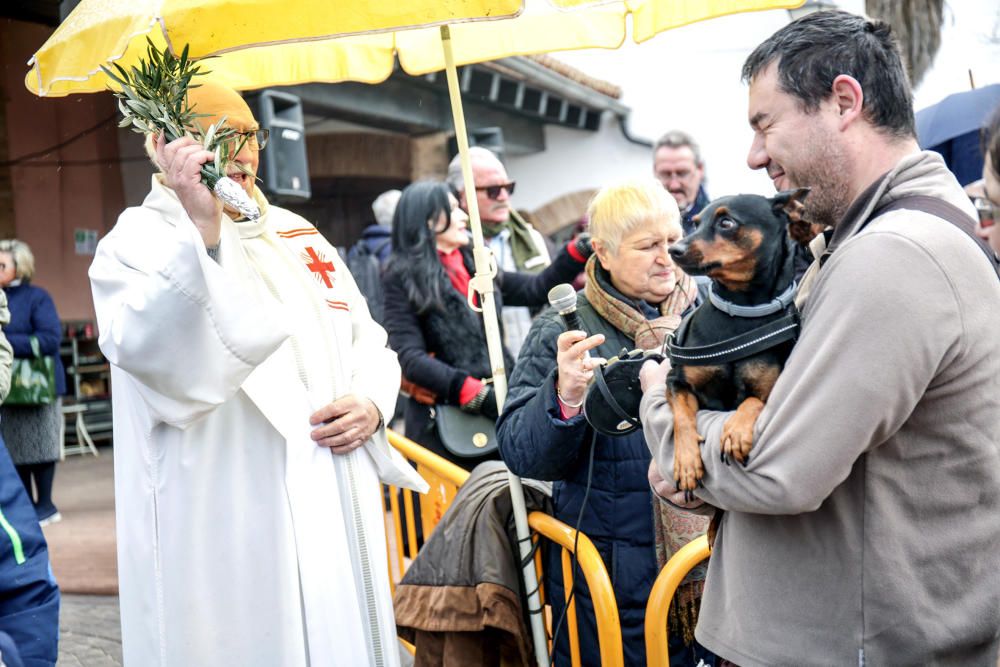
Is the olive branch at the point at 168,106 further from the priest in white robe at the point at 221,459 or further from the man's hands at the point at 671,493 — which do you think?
the man's hands at the point at 671,493

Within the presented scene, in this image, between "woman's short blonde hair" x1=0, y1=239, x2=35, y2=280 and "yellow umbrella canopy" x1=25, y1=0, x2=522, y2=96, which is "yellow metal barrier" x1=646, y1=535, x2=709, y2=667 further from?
"woman's short blonde hair" x1=0, y1=239, x2=35, y2=280

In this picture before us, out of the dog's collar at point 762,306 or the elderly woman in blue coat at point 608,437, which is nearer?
the dog's collar at point 762,306

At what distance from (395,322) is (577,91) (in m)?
11.7

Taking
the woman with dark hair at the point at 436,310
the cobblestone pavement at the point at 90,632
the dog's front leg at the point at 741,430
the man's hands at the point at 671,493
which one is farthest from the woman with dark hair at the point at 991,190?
the cobblestone pavement at the point at 90,632

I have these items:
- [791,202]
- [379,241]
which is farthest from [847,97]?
[379,241]

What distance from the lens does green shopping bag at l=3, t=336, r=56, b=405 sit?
7805 mm

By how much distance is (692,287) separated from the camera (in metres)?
3.26

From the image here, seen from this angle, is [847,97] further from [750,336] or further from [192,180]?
[192,180]

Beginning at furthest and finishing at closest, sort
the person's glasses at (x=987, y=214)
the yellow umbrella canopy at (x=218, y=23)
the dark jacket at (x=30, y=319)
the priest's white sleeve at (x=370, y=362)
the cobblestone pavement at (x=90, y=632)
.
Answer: the dark jacket at (x=30, y=319) < the cobblestone pavement at (x=90, y=632) < the priest's white sleeve at (x=370, y=362) < the yellow umbrella canopy at (x=218, y=23) < the person's glasses at (x=987, y=214)

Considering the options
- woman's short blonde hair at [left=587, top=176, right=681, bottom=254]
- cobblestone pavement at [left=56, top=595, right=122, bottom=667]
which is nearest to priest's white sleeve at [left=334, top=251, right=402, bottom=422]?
woman's short blonde hair at [left=587, top=176, right=681, bottom=254]

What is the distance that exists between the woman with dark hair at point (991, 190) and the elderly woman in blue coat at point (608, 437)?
1233 millimetres

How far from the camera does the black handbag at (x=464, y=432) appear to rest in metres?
4.57

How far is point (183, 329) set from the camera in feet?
8.82

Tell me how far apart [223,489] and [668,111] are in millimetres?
15390
